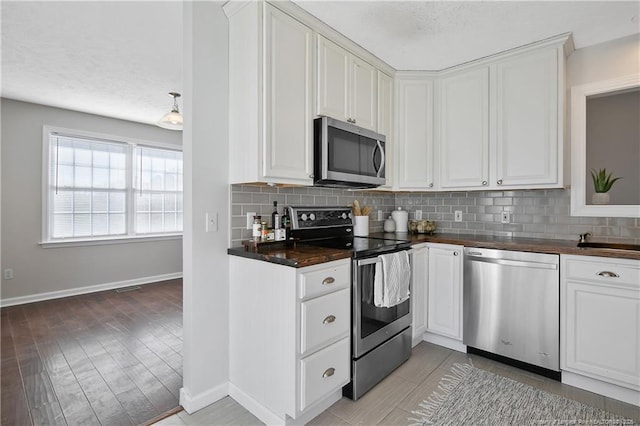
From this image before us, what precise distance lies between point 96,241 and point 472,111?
511 centimetres

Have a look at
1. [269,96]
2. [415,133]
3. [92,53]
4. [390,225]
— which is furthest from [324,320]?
[92,53]

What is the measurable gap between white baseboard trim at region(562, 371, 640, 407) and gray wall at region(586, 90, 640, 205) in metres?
1.33

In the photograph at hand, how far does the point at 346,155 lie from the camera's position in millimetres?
2316

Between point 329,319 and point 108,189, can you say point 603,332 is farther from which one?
point 108,189

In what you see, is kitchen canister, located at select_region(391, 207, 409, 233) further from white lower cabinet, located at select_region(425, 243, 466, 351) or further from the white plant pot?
the white plant pot

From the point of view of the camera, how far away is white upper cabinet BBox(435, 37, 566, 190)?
2418 mm

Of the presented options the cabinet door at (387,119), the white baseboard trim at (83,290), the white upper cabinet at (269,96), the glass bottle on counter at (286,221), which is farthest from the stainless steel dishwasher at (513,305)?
the white baseboard trim at (83,290)

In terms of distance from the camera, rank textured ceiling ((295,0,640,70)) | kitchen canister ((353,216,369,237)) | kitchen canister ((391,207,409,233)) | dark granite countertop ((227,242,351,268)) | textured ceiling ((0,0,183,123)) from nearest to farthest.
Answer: dark granite countertop ((227,242,351,268))
textured ceiling ((295,0,640,70))
textured ceiling ((0,0,183,123))
kitchen canister ((353,216,369,237))
kitchen canister ((391,207,409,233))

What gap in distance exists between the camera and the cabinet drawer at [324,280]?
5.50 feet

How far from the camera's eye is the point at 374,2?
6.49 ft

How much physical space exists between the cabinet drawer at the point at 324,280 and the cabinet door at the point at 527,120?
5.49 feet

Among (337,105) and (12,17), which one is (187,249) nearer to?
(337,105)

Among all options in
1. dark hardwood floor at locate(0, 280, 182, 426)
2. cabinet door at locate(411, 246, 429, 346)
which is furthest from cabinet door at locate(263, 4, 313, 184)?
dark hardwood floor at locate(0, 280, 182, 426)

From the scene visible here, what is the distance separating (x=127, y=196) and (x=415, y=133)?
4410 mm
